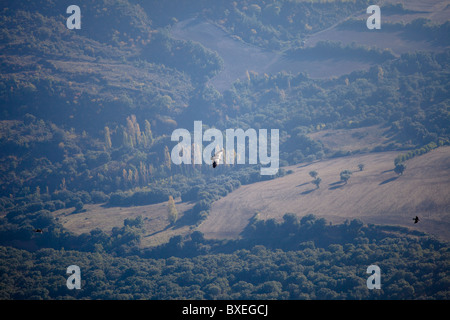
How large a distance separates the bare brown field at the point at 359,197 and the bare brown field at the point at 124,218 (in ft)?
31.5

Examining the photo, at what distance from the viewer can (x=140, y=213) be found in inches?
5517

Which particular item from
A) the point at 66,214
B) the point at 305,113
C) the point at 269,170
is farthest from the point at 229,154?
the point at 66,214

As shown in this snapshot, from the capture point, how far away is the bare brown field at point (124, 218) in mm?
126188

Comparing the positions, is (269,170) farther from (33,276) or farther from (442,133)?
(33,276)

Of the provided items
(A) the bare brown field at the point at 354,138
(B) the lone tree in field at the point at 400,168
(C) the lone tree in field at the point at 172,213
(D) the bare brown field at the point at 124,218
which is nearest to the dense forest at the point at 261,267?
(D) the bare brown field at the point at 124,218

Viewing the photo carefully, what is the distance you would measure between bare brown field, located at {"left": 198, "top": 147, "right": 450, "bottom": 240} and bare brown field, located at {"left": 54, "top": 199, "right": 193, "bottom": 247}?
9.61 m

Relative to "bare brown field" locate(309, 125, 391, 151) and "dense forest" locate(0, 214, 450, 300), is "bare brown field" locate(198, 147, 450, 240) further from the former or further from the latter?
"bare brown field" locate(309, 125, 391, 151)

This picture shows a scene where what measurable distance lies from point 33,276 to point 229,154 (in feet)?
261

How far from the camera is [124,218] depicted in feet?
450

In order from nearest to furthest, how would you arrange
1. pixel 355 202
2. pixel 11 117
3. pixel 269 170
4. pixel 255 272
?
pixel 255 272
pixel 355 202
pixel 269 170
pixel 11 117

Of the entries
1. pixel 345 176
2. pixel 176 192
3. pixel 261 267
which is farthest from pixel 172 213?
pixel 345 176

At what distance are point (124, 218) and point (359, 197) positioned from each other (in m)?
61.1

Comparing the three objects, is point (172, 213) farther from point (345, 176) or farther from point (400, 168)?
point (400, 168)

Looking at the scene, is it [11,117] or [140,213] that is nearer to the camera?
[140,213]
